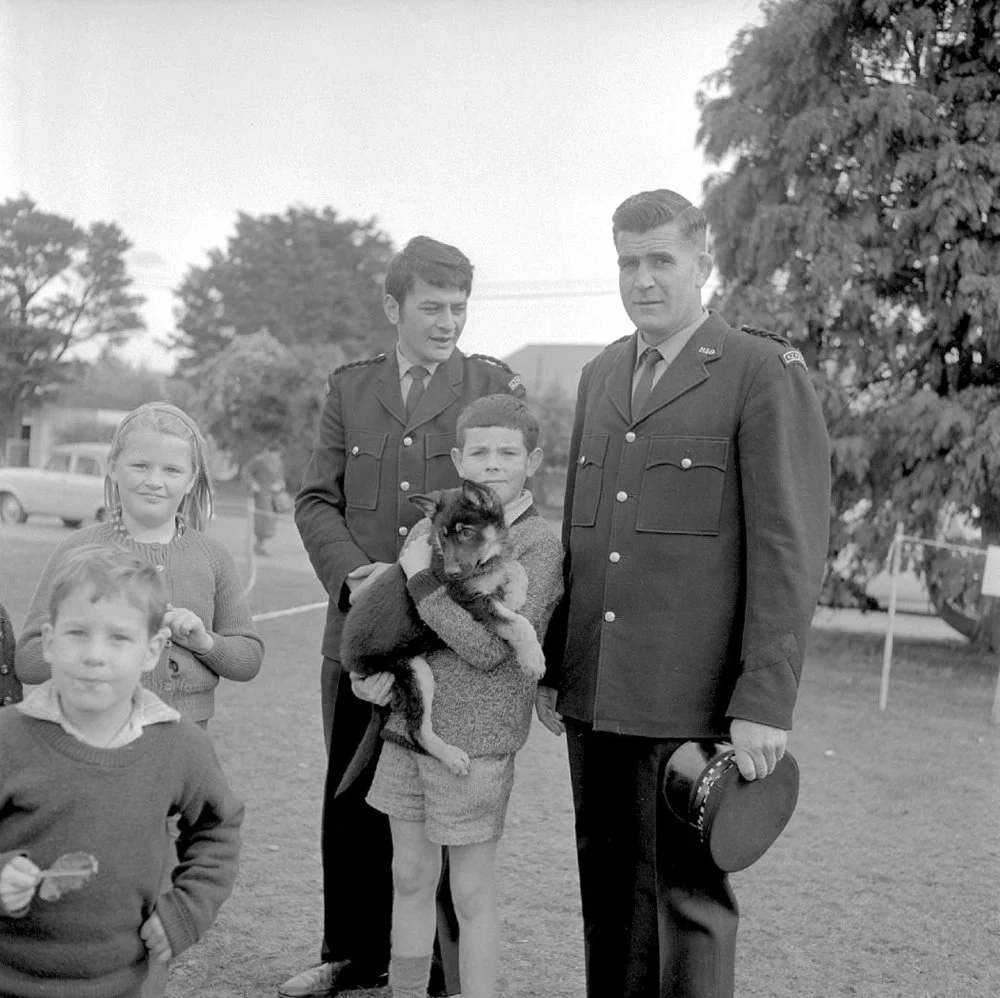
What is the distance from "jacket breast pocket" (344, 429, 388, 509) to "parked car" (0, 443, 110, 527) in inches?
831

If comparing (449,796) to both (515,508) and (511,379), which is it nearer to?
(515,508)

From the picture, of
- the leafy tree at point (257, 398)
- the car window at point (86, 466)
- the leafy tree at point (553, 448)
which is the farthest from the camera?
the leafy tree at point (553, 448)

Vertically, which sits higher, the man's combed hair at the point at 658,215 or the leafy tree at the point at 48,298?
the leafy tree at the point at 48,298

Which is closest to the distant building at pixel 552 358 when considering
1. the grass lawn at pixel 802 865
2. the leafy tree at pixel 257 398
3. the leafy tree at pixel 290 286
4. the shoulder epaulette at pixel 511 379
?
the leafy tree at pixel 290 286

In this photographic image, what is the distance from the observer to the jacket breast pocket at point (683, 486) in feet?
9.25

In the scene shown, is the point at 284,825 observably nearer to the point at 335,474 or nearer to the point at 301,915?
the point at 301,915

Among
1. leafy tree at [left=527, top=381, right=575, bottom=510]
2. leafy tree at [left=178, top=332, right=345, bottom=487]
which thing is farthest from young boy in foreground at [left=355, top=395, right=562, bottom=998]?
leafy tree at [left=178, top=332, right=345, bottom=487]

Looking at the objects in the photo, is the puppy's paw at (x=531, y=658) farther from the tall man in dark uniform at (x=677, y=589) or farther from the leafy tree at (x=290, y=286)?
the leafy tree at (x=290, y=286)

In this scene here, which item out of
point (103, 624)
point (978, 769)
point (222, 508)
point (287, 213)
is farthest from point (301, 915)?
point (287, 213)

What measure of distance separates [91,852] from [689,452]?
1600mm

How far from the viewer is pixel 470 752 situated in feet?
9.56

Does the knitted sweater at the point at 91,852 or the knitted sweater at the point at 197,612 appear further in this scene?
the knitted sweater at the point at 197,612

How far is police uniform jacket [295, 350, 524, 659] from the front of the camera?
136 inches

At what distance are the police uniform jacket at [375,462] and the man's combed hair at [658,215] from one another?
761mm
